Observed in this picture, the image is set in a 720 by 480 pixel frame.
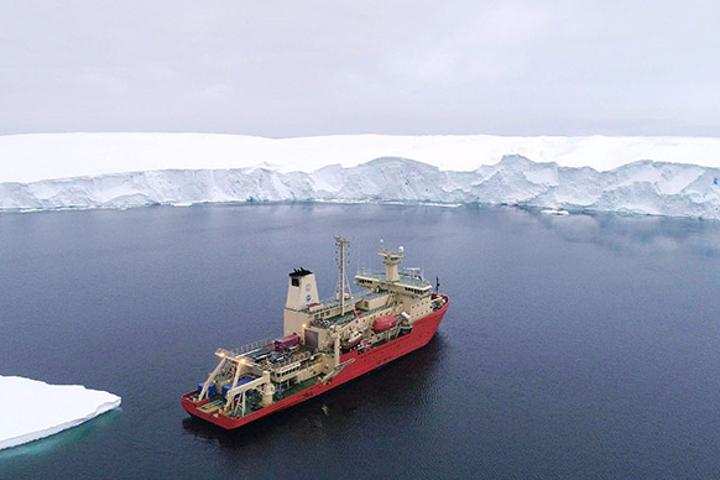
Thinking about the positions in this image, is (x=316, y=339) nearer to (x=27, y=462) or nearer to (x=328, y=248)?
(x=27, y=462)

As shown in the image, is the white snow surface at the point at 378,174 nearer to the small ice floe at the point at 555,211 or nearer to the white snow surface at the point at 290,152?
the white snow surface at the point at 290,152

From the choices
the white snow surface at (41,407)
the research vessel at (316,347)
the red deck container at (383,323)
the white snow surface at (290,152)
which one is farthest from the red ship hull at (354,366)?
the white snow surface at (290,152)

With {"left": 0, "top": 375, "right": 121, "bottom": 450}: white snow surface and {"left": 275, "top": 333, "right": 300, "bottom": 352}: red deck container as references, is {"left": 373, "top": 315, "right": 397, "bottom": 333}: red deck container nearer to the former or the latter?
{"left": 275, "top": 333, "right": 300, "bottom": 352}: red deck container

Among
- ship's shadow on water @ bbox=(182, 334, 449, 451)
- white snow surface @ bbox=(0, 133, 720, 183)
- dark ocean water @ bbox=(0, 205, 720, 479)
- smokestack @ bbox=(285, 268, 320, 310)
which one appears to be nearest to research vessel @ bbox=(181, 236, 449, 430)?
smokestack @ bbox=(285, 268, 320, 310)

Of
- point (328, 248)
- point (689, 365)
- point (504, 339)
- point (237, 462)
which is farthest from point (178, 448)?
point (328, 248)

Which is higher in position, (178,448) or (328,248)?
(328,248)

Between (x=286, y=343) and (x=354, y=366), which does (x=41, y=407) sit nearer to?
(x=286, y=343)
